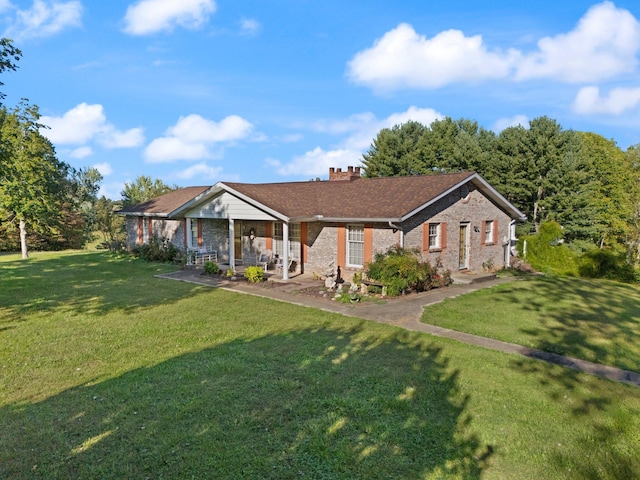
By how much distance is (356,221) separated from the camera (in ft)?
46.9

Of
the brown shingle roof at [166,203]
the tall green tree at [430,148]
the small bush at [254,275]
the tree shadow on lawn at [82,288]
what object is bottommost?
the tree shadow on lawn at [82,288]

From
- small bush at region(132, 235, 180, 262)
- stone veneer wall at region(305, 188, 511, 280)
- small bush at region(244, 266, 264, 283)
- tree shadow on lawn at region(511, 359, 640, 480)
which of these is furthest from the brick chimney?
tree shadow on lawn at region(511, 359, 640, 480)

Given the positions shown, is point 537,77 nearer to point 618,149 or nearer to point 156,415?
point 156,415

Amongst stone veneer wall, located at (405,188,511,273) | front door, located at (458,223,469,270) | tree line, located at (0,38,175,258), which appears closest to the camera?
stone veneer wall, located at (405,188,511,273)

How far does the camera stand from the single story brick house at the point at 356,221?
47.0 ft

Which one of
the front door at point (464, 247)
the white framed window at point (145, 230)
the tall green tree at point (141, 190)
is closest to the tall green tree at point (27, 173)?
the white framed window at point (145, 230)

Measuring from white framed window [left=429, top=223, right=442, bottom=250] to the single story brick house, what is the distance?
0.12 ft

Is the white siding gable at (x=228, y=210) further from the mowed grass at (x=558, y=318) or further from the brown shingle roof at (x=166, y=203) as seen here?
the mowed grass at (x=558, y=318)

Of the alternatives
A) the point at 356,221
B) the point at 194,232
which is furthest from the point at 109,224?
the point at 356,221

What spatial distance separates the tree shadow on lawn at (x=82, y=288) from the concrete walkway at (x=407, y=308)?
1701 mm

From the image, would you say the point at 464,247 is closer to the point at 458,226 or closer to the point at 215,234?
the point at 458,226

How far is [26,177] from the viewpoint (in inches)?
938

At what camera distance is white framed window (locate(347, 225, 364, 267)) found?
1472cm

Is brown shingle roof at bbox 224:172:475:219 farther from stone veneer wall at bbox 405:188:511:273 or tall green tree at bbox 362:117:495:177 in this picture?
tall green tree at bbox 362:117:495:177
